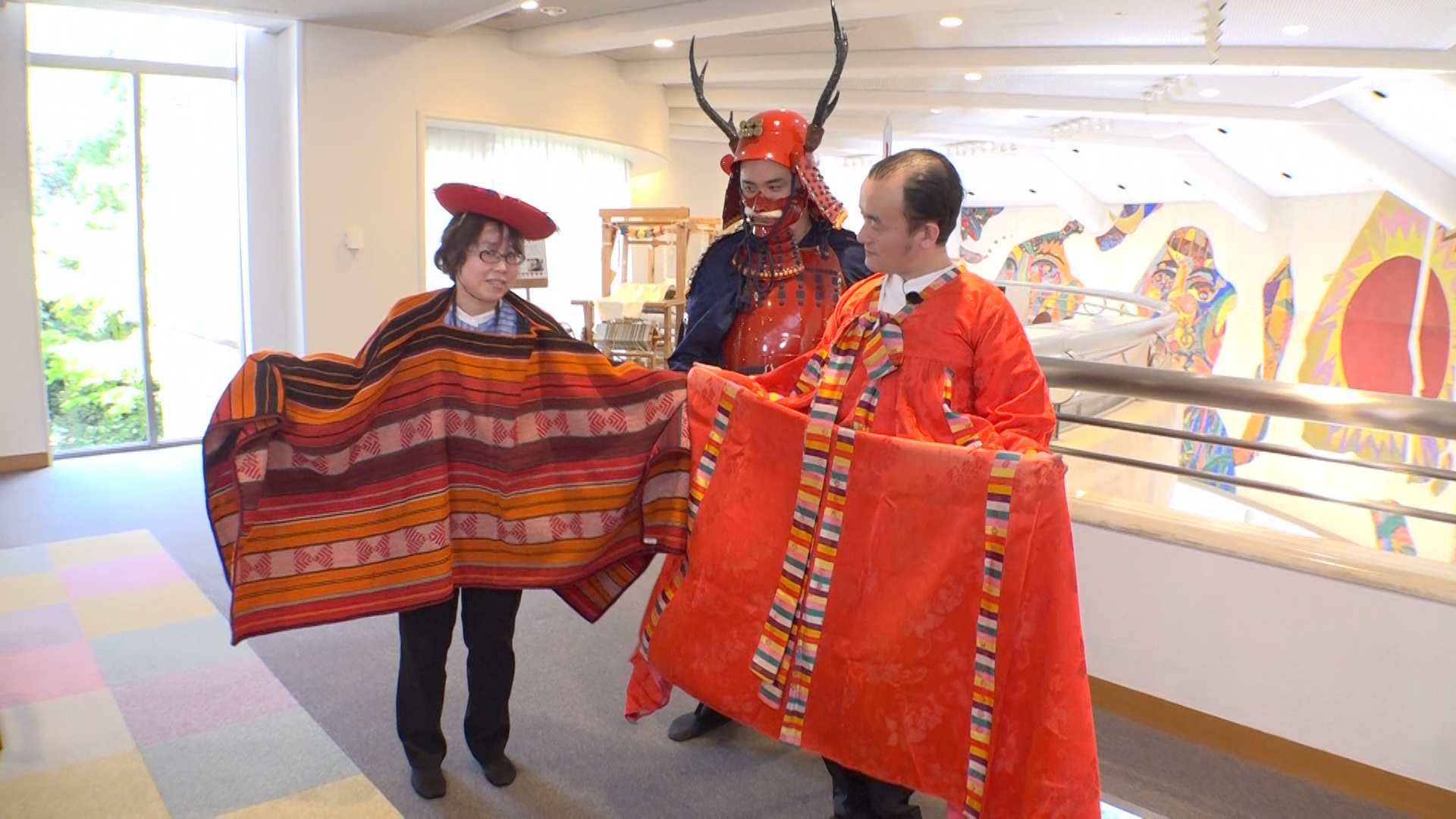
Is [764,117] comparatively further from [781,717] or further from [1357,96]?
[1357,96]

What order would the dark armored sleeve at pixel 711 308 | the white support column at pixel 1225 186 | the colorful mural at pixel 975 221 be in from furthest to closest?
the colorful mural at pixel 975 221 → the white support column at pixel 1225 186 → the dark armored sleeve at pixel 711 308

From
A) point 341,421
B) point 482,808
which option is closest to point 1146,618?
point 482,808

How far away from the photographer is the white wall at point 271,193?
258 inches

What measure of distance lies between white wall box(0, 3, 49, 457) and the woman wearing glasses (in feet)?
15.5

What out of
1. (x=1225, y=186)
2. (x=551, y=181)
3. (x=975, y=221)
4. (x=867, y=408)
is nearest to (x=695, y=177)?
(x=551, y=181)

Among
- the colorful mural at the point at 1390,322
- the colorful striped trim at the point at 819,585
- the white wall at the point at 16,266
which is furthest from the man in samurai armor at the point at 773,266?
the colorful mural at the point at 1390,322

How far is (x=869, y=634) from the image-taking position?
1.83m

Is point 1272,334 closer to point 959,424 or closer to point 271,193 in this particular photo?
point 271,193

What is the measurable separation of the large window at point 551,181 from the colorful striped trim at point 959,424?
5.67 meters

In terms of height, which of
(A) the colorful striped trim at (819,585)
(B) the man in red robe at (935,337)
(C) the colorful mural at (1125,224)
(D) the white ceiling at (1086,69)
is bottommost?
(A) the colorful striped trim at (819,585)

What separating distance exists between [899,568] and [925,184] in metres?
0.70

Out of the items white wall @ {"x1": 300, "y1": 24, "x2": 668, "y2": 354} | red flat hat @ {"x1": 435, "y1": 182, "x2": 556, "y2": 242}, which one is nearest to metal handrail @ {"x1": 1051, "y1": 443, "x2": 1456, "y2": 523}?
red flat hat @ {"x1": 435, "y1": 182, "x2": 556, "y2": 242}

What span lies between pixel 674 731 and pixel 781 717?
800mm

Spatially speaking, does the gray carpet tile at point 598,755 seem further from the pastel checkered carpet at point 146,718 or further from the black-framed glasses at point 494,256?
the black-framed glasses at point 494,256
